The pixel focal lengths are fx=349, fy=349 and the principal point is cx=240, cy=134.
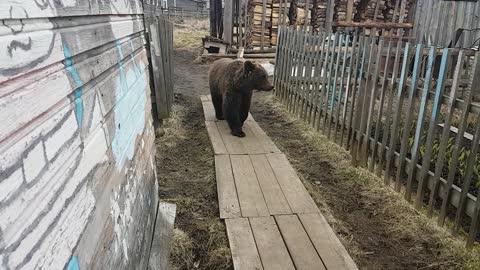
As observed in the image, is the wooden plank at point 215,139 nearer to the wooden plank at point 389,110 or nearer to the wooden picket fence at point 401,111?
the wooden picket fence at point 401,111

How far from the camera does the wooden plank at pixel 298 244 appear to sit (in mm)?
2846

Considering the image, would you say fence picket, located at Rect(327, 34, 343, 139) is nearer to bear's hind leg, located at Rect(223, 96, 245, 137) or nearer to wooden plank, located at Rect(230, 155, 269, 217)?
bear's hind leg, located at Rect(223, 96, 245, 137)

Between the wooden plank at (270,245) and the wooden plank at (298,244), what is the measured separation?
0.05 m

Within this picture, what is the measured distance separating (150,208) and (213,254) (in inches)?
27.5

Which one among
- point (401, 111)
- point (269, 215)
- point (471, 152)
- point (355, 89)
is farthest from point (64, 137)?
point (355, 89)

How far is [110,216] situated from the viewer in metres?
1.68

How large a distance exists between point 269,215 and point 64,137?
272cm

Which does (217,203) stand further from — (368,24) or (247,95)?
(368,24)

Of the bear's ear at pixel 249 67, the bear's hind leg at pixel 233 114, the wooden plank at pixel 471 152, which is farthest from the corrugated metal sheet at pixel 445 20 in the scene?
the wooden plank at pixel 471 152

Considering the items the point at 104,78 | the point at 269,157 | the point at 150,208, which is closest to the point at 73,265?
the point at 104,78

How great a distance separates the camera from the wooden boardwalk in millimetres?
2910

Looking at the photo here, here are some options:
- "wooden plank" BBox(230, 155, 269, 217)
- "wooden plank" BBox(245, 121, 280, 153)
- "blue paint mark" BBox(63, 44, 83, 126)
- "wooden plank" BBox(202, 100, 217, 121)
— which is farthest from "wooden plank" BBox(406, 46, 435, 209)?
"wooden plank" BBox(202, 100, 217, 121)

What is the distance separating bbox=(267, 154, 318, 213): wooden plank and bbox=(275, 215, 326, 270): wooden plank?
244mm

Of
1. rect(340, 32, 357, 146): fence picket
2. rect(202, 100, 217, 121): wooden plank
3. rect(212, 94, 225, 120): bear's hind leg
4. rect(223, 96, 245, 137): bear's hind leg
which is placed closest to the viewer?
rect(340, 32, 357, 146): fence picket
